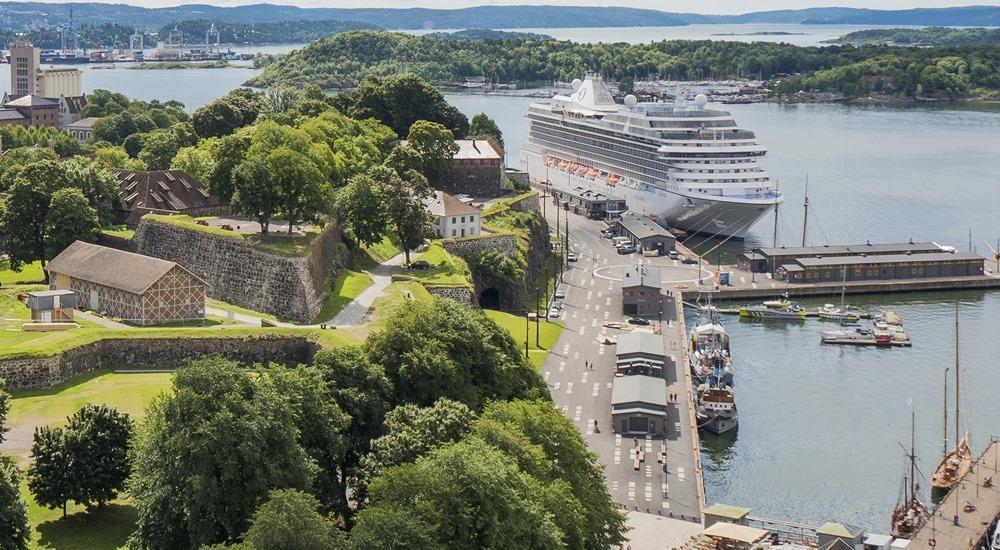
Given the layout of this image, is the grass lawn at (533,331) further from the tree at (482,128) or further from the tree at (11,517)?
the tree at (482,128)

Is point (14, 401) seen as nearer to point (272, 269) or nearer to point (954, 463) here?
point (272, 269)

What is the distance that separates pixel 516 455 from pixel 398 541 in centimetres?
627

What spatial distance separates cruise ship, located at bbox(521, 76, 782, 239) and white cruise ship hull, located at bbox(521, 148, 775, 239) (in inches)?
2.4

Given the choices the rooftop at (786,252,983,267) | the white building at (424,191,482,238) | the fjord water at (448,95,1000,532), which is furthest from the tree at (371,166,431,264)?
the rooftop at (786,252,983,267)

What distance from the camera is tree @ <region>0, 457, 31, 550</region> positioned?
27016mm

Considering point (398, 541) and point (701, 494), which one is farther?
point (701, 494)

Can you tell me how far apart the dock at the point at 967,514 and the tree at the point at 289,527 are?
18.5 meters

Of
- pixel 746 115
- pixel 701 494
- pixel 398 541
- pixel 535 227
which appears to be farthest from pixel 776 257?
pixel 746 115

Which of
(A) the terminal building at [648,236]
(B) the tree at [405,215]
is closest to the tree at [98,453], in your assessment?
(B) the tree at [405,215]

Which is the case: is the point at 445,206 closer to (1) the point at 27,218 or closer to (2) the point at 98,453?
(1) the point at 27,218

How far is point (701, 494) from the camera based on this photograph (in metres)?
41.5

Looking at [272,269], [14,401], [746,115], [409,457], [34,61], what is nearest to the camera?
[409,457]

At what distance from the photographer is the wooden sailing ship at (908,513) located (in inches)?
1583

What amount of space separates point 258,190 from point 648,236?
109ft
